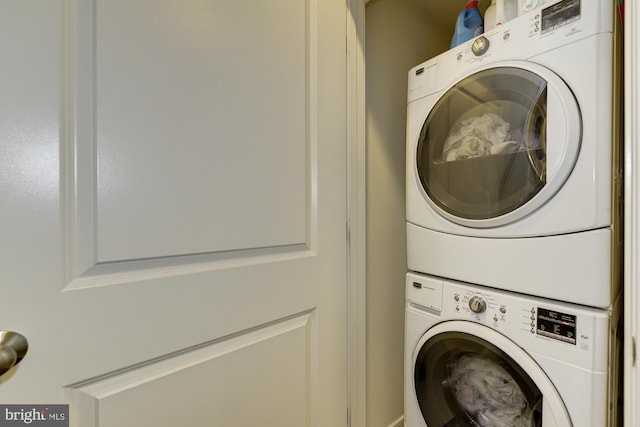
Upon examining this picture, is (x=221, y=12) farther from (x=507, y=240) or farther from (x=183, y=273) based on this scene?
(x=507, y=240)

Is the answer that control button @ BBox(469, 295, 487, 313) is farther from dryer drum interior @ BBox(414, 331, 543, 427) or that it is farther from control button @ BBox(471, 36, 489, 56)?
control button @ BBox(471, 36, 489, 56)

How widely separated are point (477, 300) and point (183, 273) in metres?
0.87

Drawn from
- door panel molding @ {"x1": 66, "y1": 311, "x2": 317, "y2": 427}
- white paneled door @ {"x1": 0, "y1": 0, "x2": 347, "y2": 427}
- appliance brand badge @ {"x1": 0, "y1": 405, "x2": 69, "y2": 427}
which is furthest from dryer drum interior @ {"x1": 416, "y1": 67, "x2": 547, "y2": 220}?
appliance brand badge @ {"x1": 0, "y1": 405, "x2": 69, "y2": 427}

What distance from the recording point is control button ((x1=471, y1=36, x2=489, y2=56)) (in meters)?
0.93

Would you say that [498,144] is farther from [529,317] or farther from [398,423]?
[398,423]

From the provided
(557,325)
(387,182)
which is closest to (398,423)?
(557,325)

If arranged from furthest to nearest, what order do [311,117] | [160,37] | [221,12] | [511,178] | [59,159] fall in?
[311,117]
[511,178]
[221,12]
[160,37]
[59,159]

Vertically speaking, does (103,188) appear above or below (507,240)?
above

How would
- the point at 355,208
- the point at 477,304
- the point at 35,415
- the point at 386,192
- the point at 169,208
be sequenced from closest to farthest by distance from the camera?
the point at 35,415, the point at 169,208, the point at 477,304, the point at 355,208, the point at 386,192

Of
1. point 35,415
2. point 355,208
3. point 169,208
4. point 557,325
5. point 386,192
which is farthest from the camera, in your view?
point 386,192

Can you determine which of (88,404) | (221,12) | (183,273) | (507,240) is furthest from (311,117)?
(88,404)

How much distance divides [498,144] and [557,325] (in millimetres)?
541

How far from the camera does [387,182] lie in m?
1.41

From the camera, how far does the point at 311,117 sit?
979 millimetres
